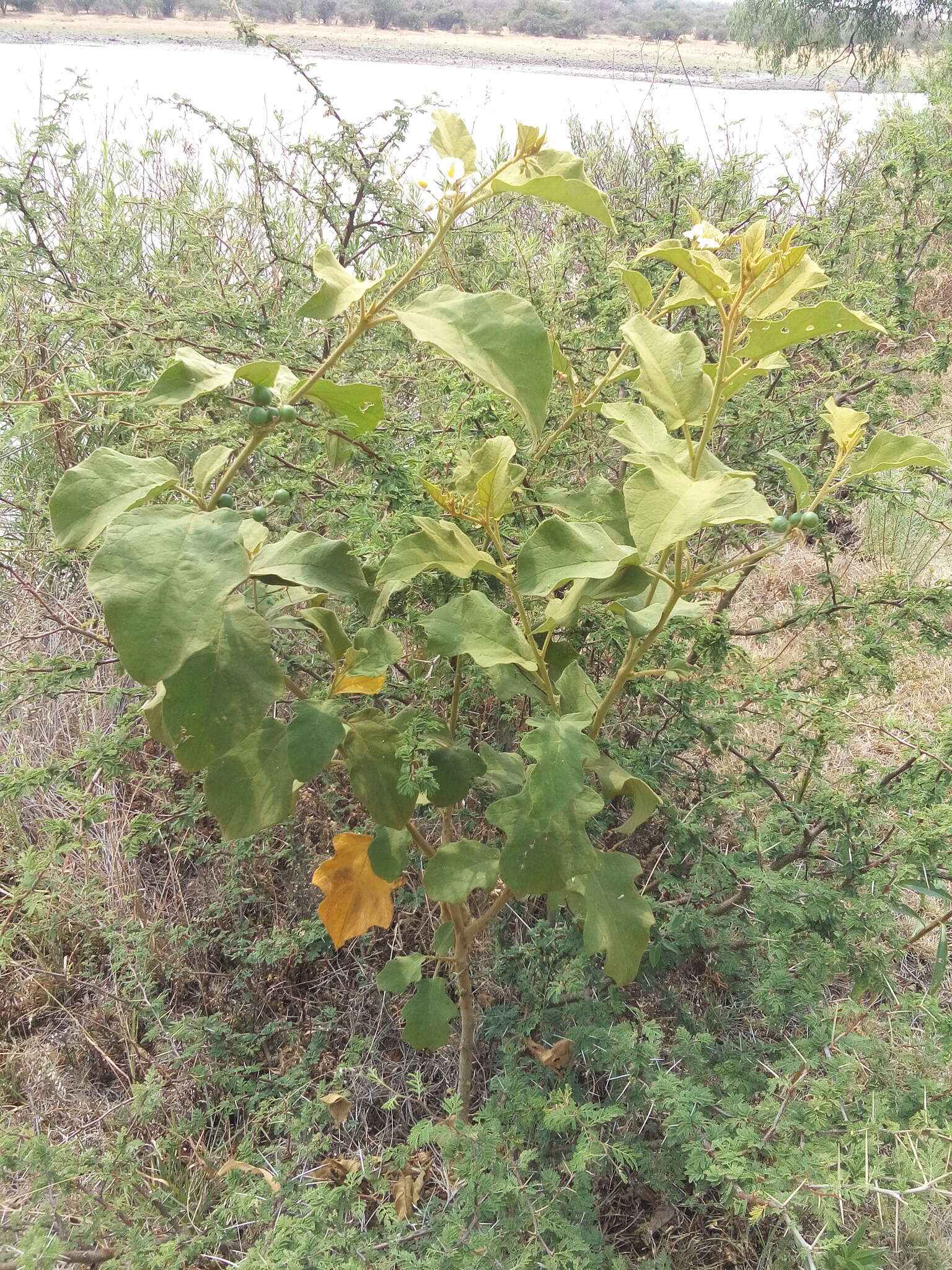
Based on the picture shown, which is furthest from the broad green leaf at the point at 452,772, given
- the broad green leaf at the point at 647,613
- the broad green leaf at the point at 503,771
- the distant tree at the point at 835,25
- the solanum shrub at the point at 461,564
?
the distant tree at the point at 835,25

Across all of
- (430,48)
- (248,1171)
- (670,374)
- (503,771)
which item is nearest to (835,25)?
(430,48)

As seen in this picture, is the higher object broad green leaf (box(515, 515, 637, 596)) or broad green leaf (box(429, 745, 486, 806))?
broad green leaf (box(515, 515, 637, 596))

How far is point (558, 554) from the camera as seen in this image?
27.8 inches

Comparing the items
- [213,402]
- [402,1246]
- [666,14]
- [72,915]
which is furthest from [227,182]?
[666,14]

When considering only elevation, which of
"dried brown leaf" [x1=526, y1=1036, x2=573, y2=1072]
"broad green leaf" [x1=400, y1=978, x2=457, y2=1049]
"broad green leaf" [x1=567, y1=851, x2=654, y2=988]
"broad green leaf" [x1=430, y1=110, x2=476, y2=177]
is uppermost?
"broad green leaf" [x1=430, y1=110, x2=476, y2=177]

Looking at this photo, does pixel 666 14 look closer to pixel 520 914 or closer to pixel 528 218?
pixel 528 218

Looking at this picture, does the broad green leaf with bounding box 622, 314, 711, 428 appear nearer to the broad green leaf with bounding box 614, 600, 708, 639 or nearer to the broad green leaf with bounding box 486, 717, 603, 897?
the broad green leaf with bounding box 614, 600, 708, 639

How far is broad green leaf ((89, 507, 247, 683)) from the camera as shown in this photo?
569 mm

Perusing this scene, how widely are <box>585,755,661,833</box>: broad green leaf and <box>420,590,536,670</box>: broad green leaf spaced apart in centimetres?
21

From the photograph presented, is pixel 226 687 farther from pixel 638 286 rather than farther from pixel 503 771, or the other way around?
pixel 638 286

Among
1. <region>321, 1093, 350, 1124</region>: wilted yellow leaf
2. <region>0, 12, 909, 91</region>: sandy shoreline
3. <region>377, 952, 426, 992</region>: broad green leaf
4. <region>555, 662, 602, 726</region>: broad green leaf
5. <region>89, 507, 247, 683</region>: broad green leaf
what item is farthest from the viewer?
<region>0, 12, 909, 91</region>: sandy shoreline

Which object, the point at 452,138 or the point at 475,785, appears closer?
the point at 452,138

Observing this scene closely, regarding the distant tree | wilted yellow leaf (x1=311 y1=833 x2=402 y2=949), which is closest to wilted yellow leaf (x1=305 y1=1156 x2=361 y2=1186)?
wilted yellow leaf (x1=311 y1=833 x2=402 y2=949)

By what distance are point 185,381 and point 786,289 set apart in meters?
0.51
